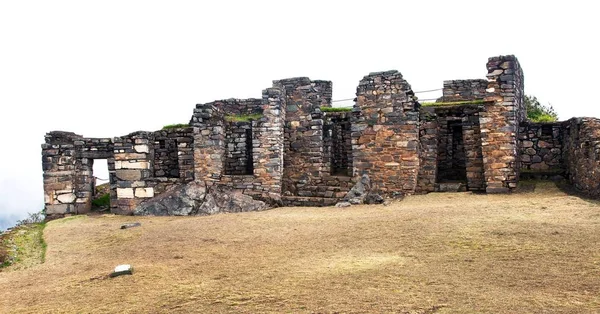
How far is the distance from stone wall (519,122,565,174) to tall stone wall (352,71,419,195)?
3.92 m

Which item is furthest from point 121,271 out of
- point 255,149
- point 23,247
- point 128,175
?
point 128,175

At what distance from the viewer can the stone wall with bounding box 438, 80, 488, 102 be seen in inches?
774

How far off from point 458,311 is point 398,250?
2852mm

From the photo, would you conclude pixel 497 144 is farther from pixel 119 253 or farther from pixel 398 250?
pixel 119 253

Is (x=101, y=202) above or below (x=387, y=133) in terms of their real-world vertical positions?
below

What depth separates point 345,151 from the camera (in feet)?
58.3

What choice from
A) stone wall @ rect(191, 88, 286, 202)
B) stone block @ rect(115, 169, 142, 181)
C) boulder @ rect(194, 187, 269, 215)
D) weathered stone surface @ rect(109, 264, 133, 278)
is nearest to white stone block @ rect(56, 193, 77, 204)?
stone block @ rect(115, 169, 142, 181)

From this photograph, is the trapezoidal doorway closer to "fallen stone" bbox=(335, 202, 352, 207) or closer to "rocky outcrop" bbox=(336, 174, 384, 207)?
"rocky outcrop" bbox=(336, 174, 384, 207)

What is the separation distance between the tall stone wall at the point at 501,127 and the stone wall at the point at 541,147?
97 cm

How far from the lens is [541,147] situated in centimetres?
1460

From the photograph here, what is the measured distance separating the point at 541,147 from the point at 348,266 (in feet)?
37.0

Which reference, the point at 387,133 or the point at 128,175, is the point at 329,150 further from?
the point at 128,175

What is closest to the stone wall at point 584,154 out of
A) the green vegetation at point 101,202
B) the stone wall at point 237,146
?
the stone wall at point 237,146

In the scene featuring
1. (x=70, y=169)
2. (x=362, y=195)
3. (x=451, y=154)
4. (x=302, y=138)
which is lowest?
(x=362, y=195)
